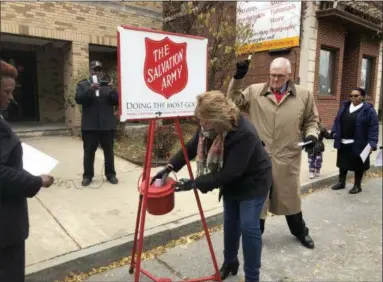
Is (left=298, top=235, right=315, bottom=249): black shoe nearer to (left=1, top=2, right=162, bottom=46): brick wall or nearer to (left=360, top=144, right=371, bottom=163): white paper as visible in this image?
(left=360, top=144, right=371, bottom=163): white paper

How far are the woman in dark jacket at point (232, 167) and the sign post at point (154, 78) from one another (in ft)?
0.79

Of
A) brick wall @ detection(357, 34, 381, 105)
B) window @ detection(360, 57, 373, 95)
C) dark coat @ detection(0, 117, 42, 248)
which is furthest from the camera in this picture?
window @ detection(360, 57, 373, 95)

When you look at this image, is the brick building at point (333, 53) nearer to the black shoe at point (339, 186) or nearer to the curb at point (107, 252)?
the black shoe at point (339, 186)

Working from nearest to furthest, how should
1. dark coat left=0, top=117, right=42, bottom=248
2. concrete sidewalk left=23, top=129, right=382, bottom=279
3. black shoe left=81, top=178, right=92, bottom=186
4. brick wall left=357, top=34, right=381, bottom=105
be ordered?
dark coat left=0, top=117, right=42, bottom=248 → concrete sidewalk left=23, top=129, right=382, bottom=279 → black shoe left=81, top=178, right=92, bottom=186 → brick wall left=357, top=34, right=381, bottom=105

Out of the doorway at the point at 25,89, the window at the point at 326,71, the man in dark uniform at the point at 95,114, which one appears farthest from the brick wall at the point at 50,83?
the window at the point at 326,71

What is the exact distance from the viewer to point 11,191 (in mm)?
1818

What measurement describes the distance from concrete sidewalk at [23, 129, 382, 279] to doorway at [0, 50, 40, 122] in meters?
6.58

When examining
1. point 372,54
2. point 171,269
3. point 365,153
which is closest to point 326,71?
point 372,54

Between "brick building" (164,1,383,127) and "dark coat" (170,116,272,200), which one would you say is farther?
"brick building" (164,1,383,127)

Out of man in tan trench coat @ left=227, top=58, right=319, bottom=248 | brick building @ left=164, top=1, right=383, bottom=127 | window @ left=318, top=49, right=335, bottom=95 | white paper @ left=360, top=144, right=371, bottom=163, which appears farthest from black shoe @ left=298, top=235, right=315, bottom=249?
window @ left=318, top=49, right=335, bottom=95

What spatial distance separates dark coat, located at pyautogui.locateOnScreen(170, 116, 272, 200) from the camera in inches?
94.5

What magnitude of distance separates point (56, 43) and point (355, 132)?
28.3 ft

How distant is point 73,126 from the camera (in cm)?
987

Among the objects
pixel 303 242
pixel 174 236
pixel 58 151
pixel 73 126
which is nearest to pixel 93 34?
pixel 73 126
